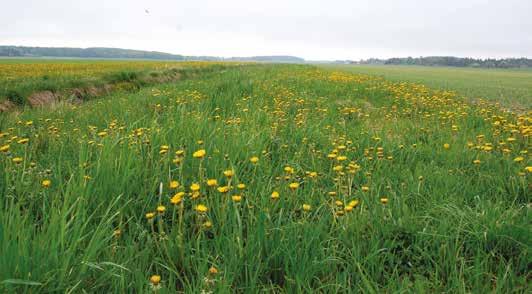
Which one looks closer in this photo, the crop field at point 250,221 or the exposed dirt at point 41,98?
the crop field at point 250,221

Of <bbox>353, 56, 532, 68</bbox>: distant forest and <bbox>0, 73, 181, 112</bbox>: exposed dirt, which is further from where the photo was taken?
<bbox>353, 56, 532, 68</bbox>: distant forest

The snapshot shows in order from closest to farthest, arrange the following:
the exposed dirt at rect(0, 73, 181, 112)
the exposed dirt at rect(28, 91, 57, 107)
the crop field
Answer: the crop field → the exposed dirt at rect(0, 73, 181, 112) → the exposed dirt at rect(28, 91, 57, 107)

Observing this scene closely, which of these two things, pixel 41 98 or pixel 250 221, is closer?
pixel 250 221

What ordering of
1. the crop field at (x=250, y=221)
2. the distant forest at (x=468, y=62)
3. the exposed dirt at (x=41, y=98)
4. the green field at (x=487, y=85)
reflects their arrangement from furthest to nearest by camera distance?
the distant forest at (x=468, y=62)
the green field at (x=487, y=85)
the exposed dirt at (x=41, y=98)
the crop field at (x=250, y=221)

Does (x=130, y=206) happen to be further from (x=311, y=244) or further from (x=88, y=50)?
(x=88, y=50)

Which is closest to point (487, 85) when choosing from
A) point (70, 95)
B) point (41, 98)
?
point (70, 95)

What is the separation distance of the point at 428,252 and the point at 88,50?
Answer: 179 metres

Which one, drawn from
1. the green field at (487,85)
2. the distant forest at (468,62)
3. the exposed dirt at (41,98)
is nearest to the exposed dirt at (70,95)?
the exposed dirt at (41,98)

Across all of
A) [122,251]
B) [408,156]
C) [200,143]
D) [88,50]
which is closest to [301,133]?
[408,156]

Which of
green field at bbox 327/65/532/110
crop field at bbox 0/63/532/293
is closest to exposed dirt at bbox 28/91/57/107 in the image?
crop field at bbox 0/63/532/293

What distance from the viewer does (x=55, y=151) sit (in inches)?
124

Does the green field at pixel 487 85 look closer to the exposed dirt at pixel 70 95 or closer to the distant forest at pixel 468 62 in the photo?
the exposed dirt at pixel 70 95

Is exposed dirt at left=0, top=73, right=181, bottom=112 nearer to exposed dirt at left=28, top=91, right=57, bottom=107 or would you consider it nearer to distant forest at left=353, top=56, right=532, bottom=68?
exposed dirt at left=28, top=91, right=57, bottom=107

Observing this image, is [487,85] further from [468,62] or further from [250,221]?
[468,62]
